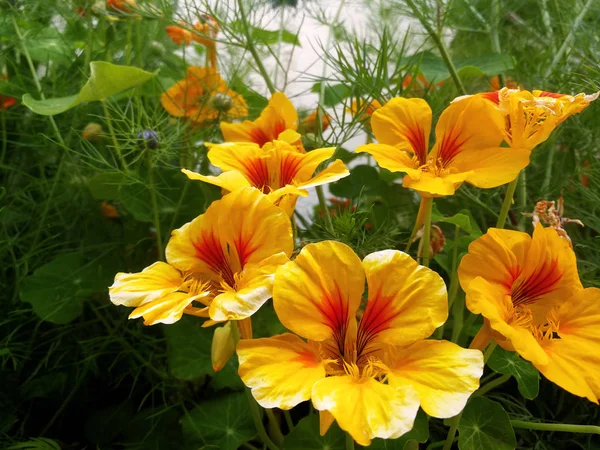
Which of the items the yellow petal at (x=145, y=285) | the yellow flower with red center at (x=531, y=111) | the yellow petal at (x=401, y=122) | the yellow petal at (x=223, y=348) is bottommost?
the yellow petal at (x=223, y=348)

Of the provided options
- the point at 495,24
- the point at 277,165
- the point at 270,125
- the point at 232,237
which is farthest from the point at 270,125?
the point at 495,24

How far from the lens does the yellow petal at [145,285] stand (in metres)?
0.39

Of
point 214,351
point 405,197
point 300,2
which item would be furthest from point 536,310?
point 300,2

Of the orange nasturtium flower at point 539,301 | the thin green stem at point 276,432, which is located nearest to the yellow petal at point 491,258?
the orange nasturtium flower at point 539,301

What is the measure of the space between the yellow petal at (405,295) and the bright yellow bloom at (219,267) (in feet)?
0.22

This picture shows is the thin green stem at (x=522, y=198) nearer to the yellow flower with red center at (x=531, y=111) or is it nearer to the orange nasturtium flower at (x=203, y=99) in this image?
the yellow flower with red center at (x=531, y=111)

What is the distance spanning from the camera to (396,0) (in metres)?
0.86

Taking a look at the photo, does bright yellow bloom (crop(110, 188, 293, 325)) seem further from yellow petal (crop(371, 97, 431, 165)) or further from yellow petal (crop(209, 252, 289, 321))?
yellow petal (crop(371, 97, 431, 165))

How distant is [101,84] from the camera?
2.06 ft

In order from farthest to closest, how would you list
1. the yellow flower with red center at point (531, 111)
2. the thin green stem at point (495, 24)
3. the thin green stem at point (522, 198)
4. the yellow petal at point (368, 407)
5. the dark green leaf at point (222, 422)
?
the thin green stem at point (495, 24), the thin green stem at point (522, 198), the dark green leaf at point (222, 422), the yellow flower with red center at point (531, 111), the yellow petal at point (368, 407)

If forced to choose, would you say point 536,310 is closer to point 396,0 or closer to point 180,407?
point 180,407

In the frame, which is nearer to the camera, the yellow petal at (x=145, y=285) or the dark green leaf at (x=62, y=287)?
the yellow petal at (x=145, y=285)

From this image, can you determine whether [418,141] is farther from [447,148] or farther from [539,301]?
[539,301]

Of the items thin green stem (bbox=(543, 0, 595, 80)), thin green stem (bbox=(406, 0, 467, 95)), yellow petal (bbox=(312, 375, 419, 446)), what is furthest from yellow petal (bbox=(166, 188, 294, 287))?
thin green stem (bbox=(543, 0, 595, 80))
